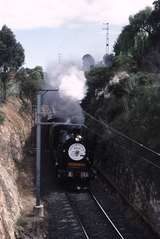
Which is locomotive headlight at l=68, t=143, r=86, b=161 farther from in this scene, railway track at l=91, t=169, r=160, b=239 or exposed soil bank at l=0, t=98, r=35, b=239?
exposed soil bank at l=0, t=98, r=35, b=239

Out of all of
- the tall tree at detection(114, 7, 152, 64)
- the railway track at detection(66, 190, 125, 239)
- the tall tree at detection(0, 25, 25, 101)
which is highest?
the tall tree at detection(114, 7, 152, 64)

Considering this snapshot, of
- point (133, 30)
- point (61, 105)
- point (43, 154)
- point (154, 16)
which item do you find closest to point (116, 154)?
point (61, 105)

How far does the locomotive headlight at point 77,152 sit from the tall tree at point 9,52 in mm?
29780

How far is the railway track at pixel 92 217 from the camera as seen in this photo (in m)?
26.5

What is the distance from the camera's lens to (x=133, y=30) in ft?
245

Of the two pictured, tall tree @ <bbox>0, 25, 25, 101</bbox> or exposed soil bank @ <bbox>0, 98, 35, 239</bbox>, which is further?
tall tree @ <bbox>0, 25, 25, 101</bbox>

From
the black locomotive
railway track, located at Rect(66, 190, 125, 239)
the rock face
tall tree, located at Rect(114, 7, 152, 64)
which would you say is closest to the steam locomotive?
the black locomotive

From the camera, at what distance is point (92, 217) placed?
29594 mm

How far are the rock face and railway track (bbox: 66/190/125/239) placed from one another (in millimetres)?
3281

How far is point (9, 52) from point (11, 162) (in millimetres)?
25801

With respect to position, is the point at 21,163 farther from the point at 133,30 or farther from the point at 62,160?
the point at 133,30

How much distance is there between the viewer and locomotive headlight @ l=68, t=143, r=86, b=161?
3147 cm

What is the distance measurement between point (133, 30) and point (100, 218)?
161ft

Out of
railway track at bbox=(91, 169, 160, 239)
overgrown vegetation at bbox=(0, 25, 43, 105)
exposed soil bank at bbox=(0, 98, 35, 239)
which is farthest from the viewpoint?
overgrown vegetation at bbox=(0, 25, 43, 105)
